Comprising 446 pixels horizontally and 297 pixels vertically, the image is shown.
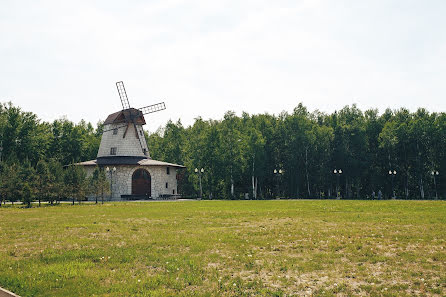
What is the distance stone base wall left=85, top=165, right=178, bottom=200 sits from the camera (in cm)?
6012

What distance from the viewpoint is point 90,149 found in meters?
87.1

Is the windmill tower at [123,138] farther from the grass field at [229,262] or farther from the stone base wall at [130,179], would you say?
the grass field at [229,262]

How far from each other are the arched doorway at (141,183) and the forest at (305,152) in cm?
861

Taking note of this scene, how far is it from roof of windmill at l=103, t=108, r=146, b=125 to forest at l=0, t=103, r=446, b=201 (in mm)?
13216

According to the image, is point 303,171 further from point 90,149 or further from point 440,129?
point 90,149

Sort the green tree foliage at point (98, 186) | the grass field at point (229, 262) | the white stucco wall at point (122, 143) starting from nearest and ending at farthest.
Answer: the grass field at point (229, 262)
the green tree foliage at point (98, 186)
the white stucco wall at point (122, 143)

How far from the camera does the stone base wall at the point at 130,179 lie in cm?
6012

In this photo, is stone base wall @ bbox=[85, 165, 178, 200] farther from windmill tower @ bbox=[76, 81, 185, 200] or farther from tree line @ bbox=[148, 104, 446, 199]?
tree line @ bbox=[148, 104, 446, 199]

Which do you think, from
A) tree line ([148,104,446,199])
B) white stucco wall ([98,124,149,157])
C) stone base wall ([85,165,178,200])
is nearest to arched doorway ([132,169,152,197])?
stone base wall ([85,165,178,200])

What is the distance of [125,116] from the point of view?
64.4m

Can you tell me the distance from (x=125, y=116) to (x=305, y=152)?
3453 centimetres

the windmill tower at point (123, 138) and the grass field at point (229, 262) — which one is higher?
the windmill tower at point (123, 138)

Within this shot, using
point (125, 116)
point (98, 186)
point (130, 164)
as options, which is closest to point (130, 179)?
point (130, 164)

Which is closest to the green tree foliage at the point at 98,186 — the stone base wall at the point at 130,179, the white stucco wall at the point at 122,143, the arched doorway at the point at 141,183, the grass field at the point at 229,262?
the stone base wall at the point at 130,179
